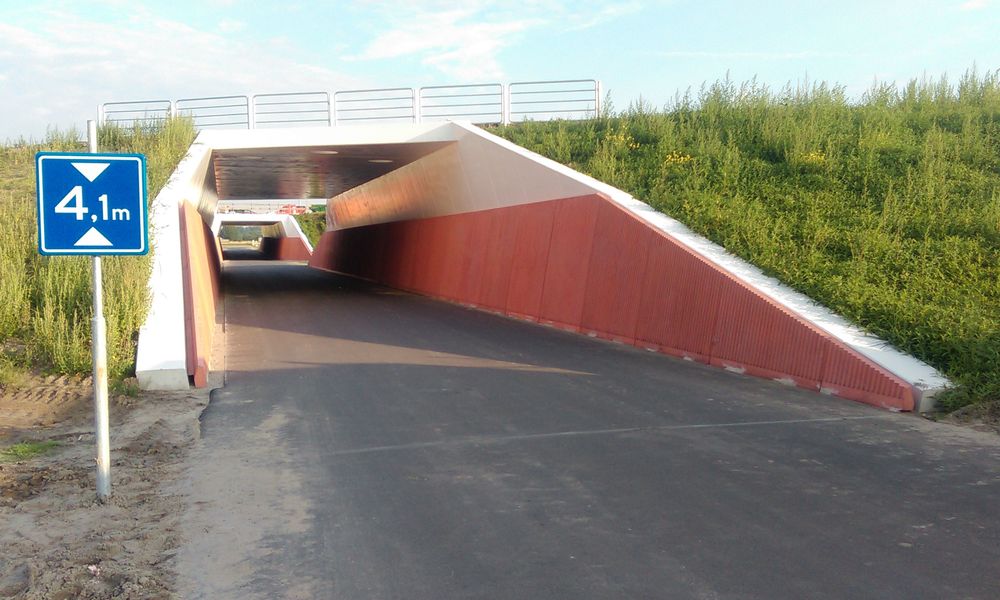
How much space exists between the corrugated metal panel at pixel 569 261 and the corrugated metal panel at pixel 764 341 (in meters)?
3.94

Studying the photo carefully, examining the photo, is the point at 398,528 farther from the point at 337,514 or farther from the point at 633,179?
the point at 633,179

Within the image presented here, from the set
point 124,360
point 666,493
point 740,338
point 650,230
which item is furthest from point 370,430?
point 650,230

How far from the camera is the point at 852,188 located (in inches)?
586

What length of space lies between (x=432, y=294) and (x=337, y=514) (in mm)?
18055

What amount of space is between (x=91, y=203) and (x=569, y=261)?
1103cm

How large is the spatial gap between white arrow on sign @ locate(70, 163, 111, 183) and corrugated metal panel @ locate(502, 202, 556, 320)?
458 inches

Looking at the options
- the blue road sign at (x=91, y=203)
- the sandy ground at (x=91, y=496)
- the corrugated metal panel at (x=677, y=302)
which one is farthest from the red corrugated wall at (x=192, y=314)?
the corrugated metal panel at (x=677, y=302)

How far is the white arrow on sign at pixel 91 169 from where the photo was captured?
5.65 meters

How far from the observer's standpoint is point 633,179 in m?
17.1

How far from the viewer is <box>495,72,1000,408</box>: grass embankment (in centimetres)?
1046

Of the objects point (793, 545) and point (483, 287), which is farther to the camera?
point (483, 287)

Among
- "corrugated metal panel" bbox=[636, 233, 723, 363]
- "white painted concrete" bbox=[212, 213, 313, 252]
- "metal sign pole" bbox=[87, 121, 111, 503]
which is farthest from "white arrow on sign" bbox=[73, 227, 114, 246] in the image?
"white painted concrete" bbox=[212, 213, 313, 252]

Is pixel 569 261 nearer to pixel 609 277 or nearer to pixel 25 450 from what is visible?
pixel 609 277

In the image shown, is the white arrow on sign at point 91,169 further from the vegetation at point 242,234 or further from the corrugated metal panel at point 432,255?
the vegetation at point 242,234
